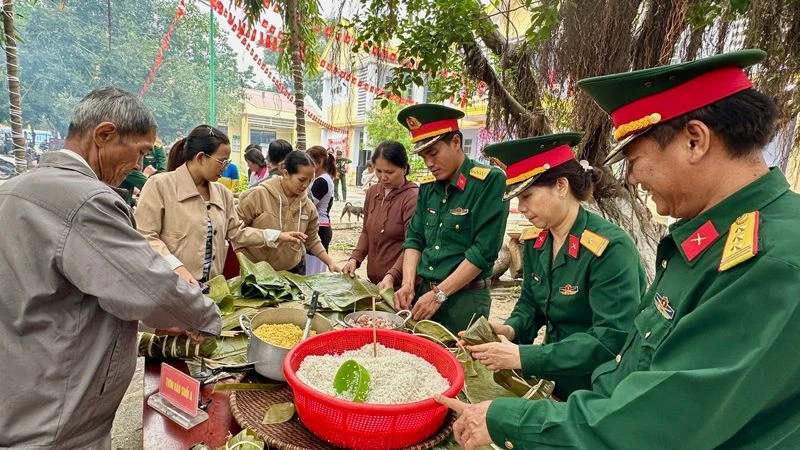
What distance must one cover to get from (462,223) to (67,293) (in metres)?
2.03

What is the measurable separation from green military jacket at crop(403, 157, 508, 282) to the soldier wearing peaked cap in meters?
0.43

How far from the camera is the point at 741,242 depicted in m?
0.90

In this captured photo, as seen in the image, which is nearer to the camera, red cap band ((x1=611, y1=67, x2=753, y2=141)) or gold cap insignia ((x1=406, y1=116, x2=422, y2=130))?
red cap band ((x1=611, y1=67, x2=753, y2=141))

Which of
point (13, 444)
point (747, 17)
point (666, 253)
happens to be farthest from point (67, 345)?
point (747, 17)

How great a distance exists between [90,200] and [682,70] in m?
1.68

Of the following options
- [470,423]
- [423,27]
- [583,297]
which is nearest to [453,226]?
[583,297]

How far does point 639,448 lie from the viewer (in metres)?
0.92

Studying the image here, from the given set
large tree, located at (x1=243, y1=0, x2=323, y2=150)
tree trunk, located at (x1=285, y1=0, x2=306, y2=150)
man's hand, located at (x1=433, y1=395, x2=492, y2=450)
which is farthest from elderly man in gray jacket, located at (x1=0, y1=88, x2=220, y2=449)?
large tree, located at (x1=243, y1=0, x2=323, y2=150)

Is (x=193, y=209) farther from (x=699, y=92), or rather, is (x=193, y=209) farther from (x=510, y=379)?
(x=699, y=92)

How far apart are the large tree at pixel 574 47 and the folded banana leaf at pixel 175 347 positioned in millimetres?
2970

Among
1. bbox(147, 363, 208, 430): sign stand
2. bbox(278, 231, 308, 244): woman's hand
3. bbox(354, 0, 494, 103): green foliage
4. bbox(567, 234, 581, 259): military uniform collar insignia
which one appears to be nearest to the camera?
bbox(147, 363, 208, 430): sign stand

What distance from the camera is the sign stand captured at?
1418 millimetres

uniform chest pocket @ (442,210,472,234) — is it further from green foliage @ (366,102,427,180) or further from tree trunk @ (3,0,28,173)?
green foliage @ (366,102,427,180)

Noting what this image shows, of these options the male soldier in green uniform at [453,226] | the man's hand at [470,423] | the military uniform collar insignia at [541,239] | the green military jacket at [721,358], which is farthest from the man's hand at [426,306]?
the green military jacket at [721,358]
